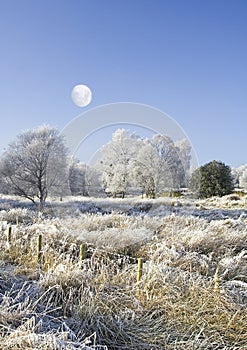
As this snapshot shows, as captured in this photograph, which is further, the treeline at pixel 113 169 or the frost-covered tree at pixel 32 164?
the frost-covered tree at pixel 32 164

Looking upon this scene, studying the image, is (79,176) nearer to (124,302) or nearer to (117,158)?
(117,158)

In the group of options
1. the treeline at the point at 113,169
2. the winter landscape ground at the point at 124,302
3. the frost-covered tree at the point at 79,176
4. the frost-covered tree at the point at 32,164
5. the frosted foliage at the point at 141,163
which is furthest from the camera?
the frost-covered tree at the point at 32,164

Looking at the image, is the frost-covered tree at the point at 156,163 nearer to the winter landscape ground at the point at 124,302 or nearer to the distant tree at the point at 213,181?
the winter landscape ground at the point at 124,302

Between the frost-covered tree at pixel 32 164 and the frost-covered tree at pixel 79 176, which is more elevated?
the frost-covered tree at pixel 32 164

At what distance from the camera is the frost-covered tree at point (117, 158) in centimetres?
874

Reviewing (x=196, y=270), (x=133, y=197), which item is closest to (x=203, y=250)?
(x=196, y=270)

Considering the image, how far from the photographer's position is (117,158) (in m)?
9.16

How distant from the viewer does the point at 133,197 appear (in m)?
11.5

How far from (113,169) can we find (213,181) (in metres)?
18.1

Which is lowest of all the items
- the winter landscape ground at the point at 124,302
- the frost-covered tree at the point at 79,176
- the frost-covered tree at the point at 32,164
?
the winter landscape ground at the point at 124,302

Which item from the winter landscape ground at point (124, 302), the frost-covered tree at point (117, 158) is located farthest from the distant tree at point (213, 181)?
the winter landscape ground at point (124, 302)

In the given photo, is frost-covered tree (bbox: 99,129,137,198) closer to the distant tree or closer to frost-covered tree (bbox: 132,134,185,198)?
frost-covered tree (bbox: 132,134,185,198)

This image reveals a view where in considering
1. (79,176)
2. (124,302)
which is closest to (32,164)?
(79,176)

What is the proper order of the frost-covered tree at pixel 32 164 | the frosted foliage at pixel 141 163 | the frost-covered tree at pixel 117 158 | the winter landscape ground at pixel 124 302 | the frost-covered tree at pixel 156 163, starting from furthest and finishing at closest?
the frost-covered tree at pixel 32 164 → the frost-covered tree at pixel 156 163 → the frosted foliage at pixel 141 163 → the frost-covered tree at pixel 117 158 → the winter landscape ground at pixel 124 302
